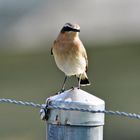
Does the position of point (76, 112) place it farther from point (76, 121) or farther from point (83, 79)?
point (83, 79)

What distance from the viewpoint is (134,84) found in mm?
12227

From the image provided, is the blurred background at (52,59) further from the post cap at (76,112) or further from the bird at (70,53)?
the post cap at (76,112)

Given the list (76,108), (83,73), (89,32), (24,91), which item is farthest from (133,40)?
(76,108)

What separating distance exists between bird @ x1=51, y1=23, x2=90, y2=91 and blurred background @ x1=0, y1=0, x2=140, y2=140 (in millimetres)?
4264

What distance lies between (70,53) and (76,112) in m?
2.41

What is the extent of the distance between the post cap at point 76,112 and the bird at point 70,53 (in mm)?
2240

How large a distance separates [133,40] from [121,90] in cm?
325

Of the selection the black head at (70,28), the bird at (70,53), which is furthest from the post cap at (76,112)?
the black head at (70,28)

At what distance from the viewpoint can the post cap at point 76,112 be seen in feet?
10.5

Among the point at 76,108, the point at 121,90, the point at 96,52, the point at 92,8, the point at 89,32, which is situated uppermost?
the point at 92,8

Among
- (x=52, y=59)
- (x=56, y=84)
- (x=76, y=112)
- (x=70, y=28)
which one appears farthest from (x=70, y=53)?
(x=52, y=59)

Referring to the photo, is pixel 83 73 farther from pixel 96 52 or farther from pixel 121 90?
pixel 96 52

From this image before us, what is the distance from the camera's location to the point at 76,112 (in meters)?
3.21

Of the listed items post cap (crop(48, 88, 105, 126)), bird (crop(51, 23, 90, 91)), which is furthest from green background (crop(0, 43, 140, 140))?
post cap (crop(48, 88, 105, 126))
